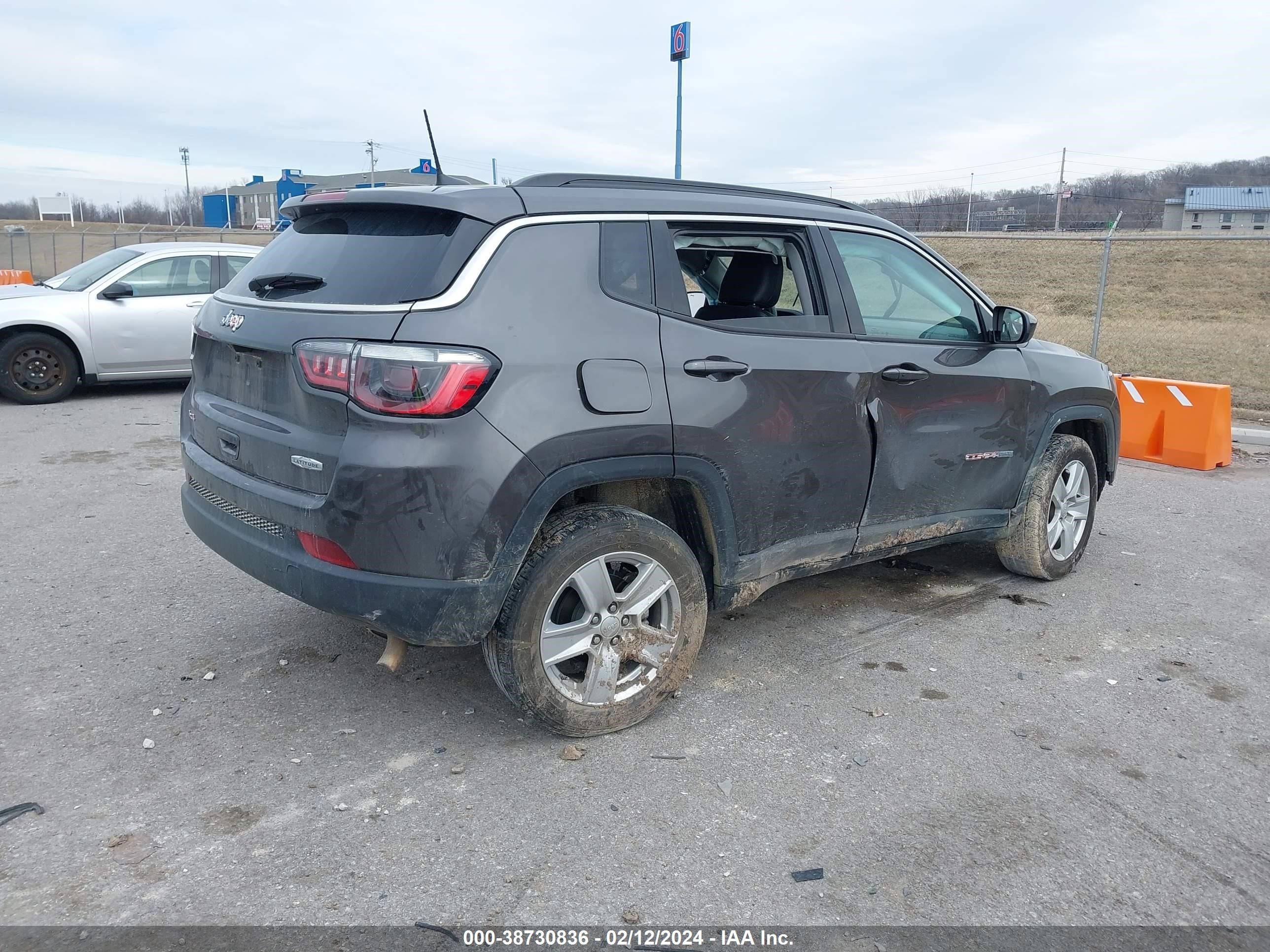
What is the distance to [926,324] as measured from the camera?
453 centimetres

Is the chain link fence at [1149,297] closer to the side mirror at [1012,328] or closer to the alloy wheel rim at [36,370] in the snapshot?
the side mirror at [1012,328]

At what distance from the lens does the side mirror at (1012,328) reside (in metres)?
4.68

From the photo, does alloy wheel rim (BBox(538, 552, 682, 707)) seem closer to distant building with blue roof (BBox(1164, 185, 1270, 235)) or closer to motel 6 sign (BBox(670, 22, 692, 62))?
motel 6 sign (BBox(670, 22, 692, 62))

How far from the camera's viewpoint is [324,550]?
3150 mm

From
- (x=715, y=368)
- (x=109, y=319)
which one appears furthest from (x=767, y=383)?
(x=109, y=319)

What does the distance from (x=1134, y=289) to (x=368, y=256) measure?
28615 mm

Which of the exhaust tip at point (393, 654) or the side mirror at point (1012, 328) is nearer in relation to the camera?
the exhaust tip at point (393, 654)

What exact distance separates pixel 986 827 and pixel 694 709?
1.14 meters

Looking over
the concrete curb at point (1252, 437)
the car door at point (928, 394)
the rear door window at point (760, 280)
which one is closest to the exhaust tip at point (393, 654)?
the rear door window at point (760, 280)

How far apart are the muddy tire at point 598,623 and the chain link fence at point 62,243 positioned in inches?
1169

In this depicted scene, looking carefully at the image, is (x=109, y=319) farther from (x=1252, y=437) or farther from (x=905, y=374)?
(x=1252, y=437)

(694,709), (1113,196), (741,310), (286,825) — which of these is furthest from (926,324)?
(1113,196)

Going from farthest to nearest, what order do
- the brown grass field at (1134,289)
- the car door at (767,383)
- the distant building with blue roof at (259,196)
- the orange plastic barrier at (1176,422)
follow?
the distant building with blue roof at (259,196)
the brown grass field at (1134,289)
the orange plastic barrier at (1176,422)
the car door at (767,383)

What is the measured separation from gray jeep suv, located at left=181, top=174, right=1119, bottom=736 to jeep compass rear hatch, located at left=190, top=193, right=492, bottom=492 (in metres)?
0.01
